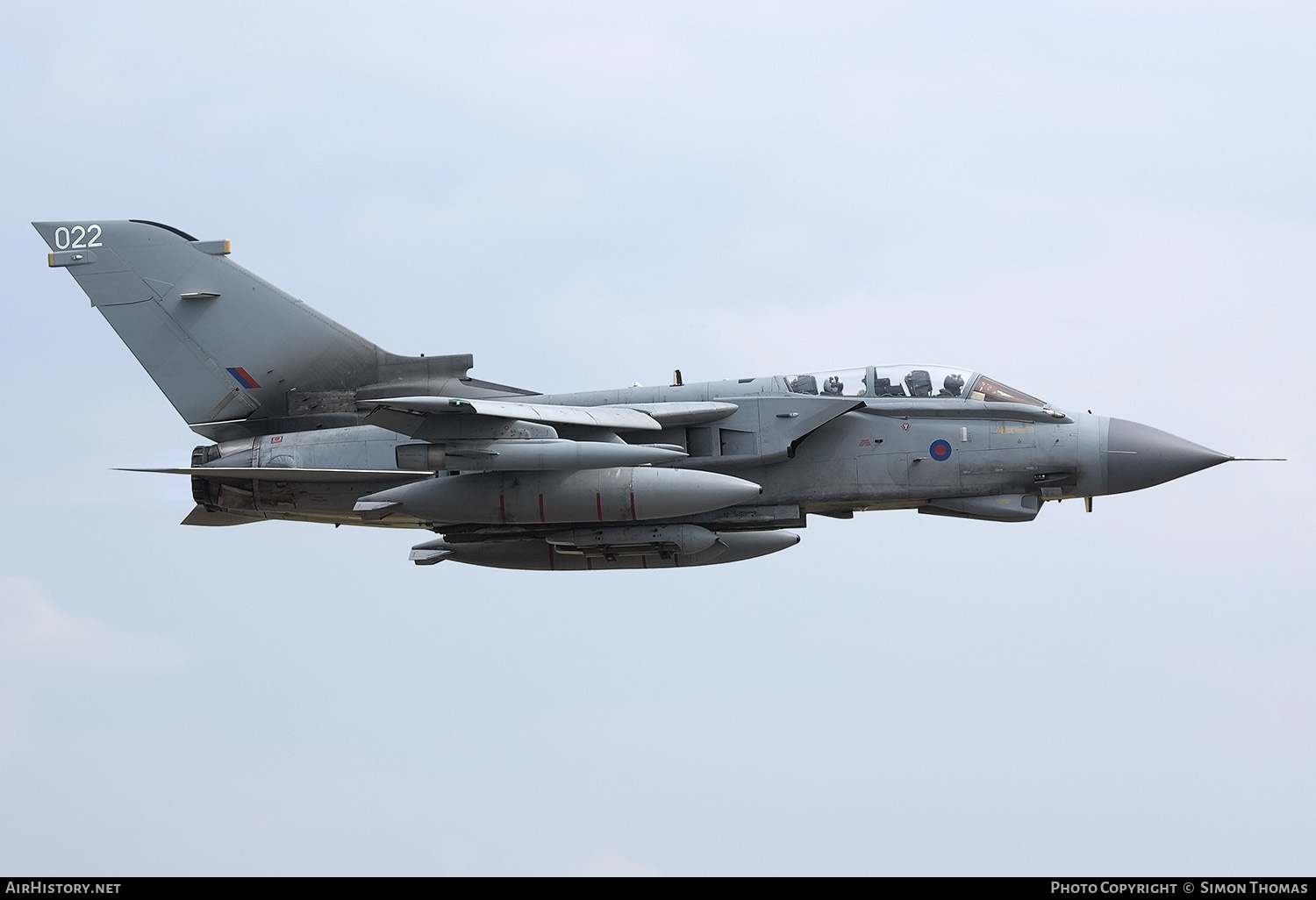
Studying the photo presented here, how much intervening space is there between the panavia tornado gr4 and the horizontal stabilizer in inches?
1.4

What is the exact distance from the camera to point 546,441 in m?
20.0

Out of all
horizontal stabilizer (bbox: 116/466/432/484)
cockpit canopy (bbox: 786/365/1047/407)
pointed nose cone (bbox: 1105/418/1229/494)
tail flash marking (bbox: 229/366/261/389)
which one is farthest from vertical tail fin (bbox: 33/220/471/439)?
pointed nose cone (bbox: 1105/418/1229/494)

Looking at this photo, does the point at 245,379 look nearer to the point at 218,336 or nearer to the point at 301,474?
the point at 218,336

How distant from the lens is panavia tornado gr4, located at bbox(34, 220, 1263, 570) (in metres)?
20.3

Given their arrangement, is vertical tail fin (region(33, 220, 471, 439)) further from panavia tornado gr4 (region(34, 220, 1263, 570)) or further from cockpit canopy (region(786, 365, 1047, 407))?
cockpit canopy (region(786, 365, 1047, 407))

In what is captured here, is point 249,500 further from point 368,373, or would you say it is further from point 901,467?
point 901,467

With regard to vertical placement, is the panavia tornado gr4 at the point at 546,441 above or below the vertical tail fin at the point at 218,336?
below

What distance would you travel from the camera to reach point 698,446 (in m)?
21.4

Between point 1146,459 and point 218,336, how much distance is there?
12.5 m

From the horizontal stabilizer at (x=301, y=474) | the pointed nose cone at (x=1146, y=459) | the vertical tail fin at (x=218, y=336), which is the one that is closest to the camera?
the pointed nose cone at (x=1146, y=459)

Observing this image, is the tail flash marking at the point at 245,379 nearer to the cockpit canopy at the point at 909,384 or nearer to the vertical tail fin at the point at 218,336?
the vertical tail fin at the point at 218,336

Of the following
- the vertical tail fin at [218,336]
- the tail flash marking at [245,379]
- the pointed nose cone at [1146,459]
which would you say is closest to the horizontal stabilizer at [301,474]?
the vertical tail fin at [218,336]

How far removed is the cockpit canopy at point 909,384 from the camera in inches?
838

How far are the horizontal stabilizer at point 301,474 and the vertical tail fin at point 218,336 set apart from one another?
0.93 meters
